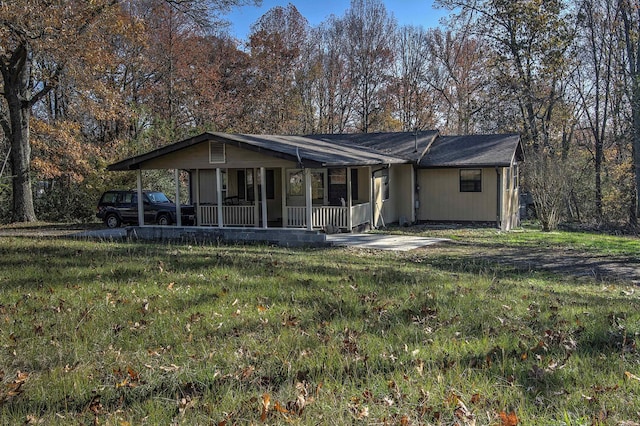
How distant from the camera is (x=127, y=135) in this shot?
102 ft

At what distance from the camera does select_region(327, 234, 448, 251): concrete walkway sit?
14266 millimetres

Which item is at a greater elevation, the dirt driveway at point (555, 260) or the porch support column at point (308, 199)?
the porch support column at point (308, 199)

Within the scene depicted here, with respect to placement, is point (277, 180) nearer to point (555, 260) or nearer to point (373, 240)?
point (373, 240)

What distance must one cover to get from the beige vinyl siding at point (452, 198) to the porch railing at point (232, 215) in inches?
287

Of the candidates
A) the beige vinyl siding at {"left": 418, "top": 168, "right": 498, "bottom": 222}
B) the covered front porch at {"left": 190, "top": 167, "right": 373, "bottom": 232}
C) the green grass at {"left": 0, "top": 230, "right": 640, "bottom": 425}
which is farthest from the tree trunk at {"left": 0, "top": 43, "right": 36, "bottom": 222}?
the beige vinyl siding at {"left": 418, "top": 168, "right": 498, "bottom": 222}

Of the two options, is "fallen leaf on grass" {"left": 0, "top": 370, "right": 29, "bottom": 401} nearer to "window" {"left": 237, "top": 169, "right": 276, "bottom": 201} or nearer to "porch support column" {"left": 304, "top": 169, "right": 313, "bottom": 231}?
"porch support column" {"left": 304, "top": 169, "right": 313, "bottom": 231}

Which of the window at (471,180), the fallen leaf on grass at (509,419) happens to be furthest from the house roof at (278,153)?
the fallen leaf on grass at (509,419)

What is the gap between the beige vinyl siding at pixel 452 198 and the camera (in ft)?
67.3

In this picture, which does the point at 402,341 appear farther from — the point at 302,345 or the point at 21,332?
the point at 21,332

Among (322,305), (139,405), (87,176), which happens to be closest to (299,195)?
(87,176)

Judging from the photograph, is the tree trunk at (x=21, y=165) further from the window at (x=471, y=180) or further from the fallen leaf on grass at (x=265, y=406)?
the fallen leaf on grass at (x=265, y=406)

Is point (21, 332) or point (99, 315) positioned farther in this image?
point (99, 315)

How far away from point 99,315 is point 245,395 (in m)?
2.49

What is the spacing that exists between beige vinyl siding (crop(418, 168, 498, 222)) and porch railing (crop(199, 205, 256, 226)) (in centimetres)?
730
